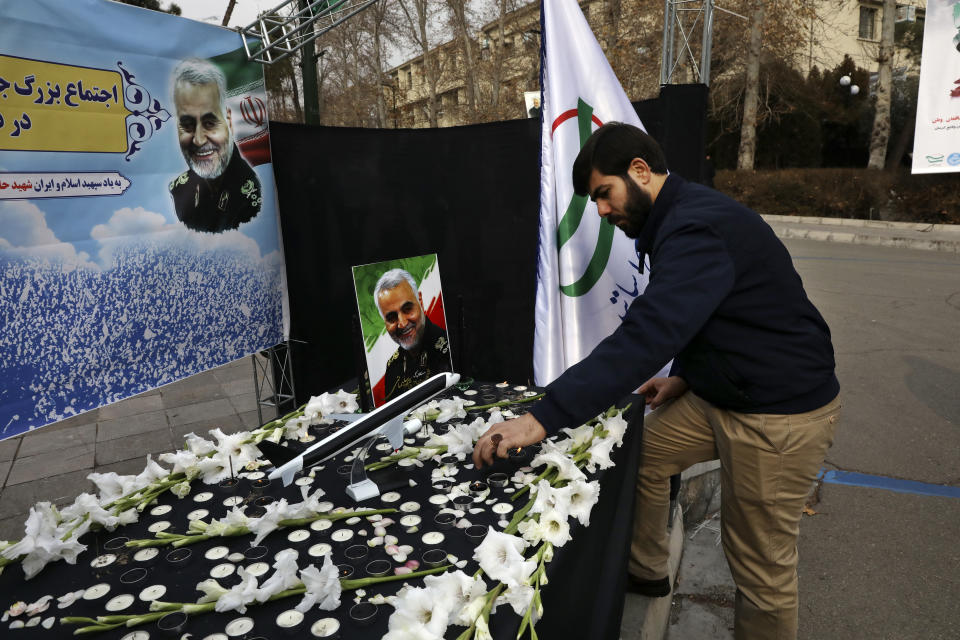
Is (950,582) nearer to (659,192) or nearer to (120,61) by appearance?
(659,192)

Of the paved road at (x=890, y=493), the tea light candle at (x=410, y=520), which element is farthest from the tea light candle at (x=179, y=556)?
the paved road at (x=890, y=493)

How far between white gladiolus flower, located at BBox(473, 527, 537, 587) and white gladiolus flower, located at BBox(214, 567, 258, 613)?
0.41 metres

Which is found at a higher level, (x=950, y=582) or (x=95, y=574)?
(x=95, y=574)

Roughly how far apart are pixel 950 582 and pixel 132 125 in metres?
3.69

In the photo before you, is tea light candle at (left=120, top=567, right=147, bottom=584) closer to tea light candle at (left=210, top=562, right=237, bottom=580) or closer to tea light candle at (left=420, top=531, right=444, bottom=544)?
tea light candle at (left=210, top=562, right=237, bottom=580)

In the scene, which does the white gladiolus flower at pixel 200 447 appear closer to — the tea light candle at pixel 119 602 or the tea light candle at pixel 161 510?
the tea light candle at pixel 161 510

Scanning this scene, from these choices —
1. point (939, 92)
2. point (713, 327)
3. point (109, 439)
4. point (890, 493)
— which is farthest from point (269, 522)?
point (939, 92)

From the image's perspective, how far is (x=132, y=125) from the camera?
8.04 ft

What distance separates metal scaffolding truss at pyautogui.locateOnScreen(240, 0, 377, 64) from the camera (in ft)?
9.64

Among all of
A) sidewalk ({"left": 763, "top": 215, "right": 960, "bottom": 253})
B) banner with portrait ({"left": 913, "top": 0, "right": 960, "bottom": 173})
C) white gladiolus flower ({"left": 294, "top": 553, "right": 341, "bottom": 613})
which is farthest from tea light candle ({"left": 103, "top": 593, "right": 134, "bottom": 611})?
sidewalk ({"left": 763, "top": 215, "right": 960, "bottom": 253})

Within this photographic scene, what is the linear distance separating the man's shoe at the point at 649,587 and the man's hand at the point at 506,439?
1004mm

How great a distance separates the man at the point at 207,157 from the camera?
2.67 meters

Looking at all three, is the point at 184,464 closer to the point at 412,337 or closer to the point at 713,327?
the point at 412,337

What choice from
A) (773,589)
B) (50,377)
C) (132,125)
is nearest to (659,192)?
(773,589)
